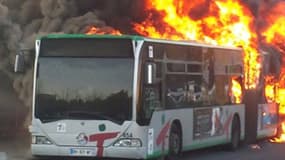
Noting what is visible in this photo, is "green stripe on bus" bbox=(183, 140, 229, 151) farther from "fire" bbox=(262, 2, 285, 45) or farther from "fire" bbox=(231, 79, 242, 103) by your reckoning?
"fire" bbox=(262, 2, 285, 45)

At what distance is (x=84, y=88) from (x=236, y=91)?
27.5ft

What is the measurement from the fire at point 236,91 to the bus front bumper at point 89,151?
773 cm

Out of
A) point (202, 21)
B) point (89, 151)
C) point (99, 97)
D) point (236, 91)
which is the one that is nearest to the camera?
point (89, 151)

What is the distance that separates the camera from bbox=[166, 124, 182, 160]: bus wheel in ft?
64.3

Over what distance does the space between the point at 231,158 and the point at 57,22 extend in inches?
488

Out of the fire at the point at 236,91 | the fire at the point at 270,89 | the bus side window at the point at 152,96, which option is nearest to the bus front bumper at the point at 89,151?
the bus side window at the point at 152,96

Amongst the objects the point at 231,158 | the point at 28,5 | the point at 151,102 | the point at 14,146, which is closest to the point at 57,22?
the point at 28,5

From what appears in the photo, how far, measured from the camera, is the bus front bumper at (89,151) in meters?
17.7

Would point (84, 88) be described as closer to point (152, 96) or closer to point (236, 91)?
point (152, 96)

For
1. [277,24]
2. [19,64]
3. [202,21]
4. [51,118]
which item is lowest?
[51,118]

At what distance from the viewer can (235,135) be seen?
2516 centimetres

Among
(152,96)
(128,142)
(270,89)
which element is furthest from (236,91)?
(128,142)

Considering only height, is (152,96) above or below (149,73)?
below

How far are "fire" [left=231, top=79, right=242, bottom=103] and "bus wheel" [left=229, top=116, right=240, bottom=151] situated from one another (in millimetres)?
606
